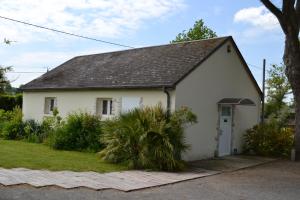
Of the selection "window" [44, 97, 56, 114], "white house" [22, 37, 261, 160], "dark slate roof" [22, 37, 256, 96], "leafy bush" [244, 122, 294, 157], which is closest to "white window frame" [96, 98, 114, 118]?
"white house" [22, 37, 261, 160]

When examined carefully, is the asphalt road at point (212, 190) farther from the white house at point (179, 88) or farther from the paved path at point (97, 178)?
the white house at point (179, 88)

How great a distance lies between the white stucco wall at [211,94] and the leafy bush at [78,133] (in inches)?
153

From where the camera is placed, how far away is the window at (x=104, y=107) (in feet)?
59.5

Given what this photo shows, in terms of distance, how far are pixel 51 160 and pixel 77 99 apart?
6135mm

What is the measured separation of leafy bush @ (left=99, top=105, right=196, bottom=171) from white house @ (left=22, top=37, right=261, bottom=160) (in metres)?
1.21

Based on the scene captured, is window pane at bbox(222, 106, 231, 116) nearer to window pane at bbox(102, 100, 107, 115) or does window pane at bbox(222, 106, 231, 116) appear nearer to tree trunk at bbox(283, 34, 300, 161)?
tree trunk at bbox(283, 34, 300, 161)

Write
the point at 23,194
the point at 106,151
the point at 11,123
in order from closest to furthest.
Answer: the point at 23,194, the point at 106,151, the point at 11,123

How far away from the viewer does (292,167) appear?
51.0 feet

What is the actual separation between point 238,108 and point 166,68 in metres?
4.35

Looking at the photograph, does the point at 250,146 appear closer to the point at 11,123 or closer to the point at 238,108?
the point at 238,108

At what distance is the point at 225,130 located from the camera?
17984 mm

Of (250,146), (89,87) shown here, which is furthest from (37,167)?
(250,146)

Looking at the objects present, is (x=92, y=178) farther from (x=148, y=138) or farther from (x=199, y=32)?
(x=199, y=32)

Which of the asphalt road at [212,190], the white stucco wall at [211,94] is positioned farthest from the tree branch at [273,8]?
the asphalt road at [212,190]
